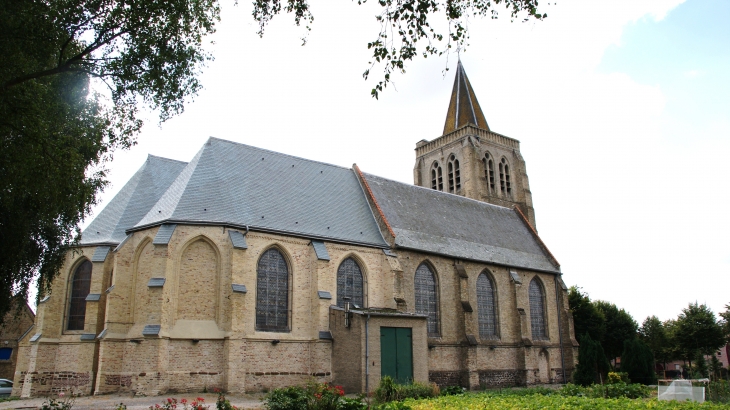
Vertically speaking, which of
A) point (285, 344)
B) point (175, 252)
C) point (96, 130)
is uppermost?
point (96, 130)

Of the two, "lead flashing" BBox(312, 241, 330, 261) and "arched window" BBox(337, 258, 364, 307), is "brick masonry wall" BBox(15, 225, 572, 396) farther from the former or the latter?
"arched window" BBox(337, 258, 364, 307)

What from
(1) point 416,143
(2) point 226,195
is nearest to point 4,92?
(2) point 226,195

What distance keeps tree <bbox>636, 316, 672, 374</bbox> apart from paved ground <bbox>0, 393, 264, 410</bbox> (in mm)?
46429

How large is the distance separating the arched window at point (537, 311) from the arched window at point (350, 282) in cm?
1254

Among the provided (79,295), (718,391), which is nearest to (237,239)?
(79,295)

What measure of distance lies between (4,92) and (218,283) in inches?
Answer: 511

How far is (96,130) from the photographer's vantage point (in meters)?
13.6

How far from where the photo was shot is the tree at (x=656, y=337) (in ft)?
176

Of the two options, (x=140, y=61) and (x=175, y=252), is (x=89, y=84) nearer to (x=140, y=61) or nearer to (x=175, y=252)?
(x=140, y=61)

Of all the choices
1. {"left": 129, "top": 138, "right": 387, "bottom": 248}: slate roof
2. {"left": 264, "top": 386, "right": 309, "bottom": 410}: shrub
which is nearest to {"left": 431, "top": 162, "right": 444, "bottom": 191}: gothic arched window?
{"left": 129, "top": 138, "right": 387, "bottom": 248}: slate roof

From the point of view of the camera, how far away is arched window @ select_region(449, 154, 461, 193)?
42.3m

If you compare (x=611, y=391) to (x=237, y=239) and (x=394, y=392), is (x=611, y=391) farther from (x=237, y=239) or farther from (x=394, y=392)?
(x=237, y=239)

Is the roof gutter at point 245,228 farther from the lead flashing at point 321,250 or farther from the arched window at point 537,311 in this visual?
the arched window at point 537,311

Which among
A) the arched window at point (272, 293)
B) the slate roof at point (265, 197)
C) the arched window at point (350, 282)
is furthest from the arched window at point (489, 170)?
the arched window at point (272, 293)
